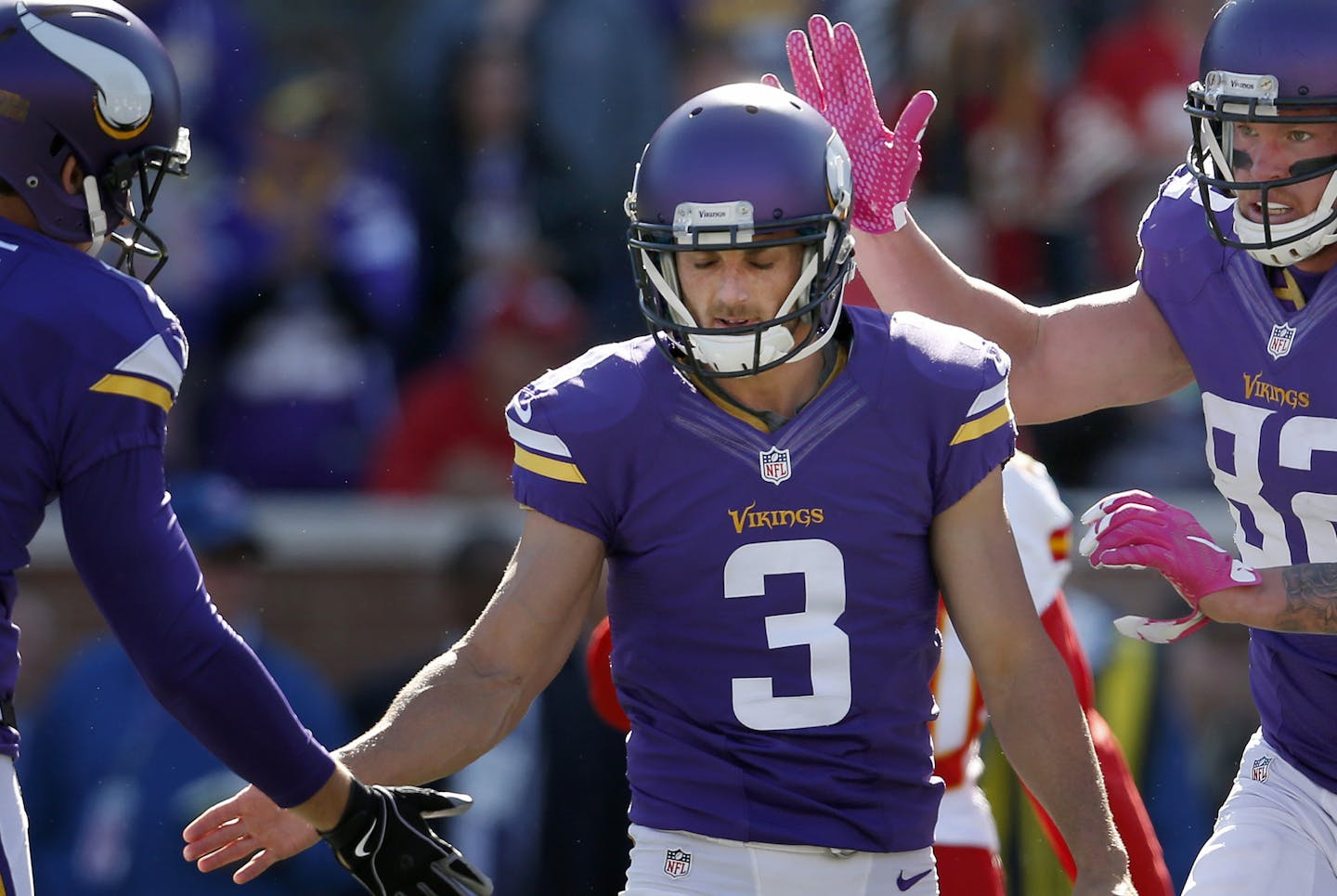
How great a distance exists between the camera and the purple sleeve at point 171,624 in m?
2.90

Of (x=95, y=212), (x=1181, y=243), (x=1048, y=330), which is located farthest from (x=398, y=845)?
(x=1181, y=243)

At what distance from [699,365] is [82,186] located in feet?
3.22

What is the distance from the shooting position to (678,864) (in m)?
3.21

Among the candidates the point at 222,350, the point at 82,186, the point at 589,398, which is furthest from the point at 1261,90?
the point at 222,350

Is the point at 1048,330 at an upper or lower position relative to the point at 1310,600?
upper

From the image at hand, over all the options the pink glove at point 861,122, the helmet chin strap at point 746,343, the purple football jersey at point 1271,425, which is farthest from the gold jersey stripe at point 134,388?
the purple football jersey at point 1271,425

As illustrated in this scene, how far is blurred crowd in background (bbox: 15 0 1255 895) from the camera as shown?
718cm

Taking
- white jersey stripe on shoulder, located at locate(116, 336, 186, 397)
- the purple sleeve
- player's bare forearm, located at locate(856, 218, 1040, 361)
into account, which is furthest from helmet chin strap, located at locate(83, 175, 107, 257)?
player's bare forearm, located at locate(856, 218, 1040, 361)

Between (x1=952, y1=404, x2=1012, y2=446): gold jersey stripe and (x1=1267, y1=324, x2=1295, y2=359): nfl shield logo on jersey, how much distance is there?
2.30 ft

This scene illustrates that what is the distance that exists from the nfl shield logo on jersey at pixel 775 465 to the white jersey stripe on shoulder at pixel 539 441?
0.31 m

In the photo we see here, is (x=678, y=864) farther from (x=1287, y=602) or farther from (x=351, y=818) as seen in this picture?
(x=1287, y=602)

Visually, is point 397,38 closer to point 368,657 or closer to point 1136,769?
point 368,657

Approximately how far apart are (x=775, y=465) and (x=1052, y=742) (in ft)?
2.04

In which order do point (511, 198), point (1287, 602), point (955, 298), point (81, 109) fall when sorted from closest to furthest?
1. point (81, 109)
2. point (1287, 602)
3. point (955, 298)
4. point (511, 198)
